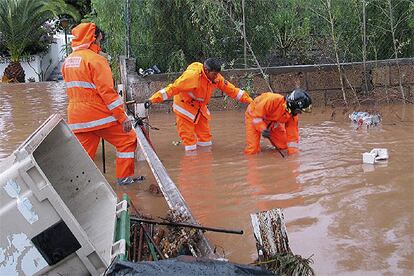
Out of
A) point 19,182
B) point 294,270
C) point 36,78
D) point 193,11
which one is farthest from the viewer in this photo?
point 36,78

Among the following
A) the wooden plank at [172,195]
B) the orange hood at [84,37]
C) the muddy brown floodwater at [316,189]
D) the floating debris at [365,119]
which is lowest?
the floating debris at [365,119]

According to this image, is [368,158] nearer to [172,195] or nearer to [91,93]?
[172,195]

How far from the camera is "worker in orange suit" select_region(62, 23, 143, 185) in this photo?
5500mm

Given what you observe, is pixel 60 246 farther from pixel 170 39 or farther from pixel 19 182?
pixel 170 39

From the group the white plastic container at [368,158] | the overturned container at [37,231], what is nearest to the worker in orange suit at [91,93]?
the overturned container at [37,231]

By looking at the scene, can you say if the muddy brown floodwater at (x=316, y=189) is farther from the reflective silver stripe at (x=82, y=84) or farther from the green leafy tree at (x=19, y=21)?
the green leafy tree at (x=19, y=21)

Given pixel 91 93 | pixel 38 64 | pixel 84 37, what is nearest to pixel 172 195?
pixel 91 93

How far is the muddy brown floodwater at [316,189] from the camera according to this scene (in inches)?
164

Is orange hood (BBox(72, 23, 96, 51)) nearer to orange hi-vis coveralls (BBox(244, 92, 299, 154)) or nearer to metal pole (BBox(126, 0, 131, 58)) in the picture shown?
orange hi-vis coveralls (BBox(244, 92, 299, 154))

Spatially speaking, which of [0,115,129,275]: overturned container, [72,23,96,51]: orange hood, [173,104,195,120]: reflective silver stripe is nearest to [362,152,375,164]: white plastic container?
[173,104,195,120]: reflective silver stripe

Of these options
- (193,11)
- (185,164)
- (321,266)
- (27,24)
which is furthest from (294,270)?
(27,24)

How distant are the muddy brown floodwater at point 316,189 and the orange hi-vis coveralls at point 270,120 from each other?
0.21 meters

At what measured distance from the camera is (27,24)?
20219mm

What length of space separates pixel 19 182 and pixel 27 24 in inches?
734
